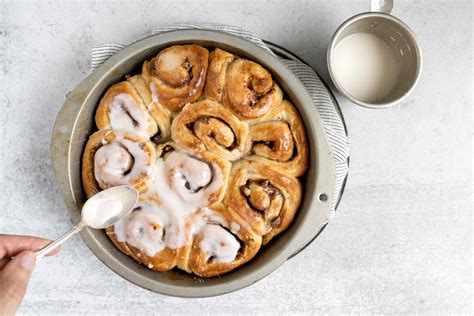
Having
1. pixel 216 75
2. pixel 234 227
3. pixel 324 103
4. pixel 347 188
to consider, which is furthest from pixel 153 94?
pixel 347 188

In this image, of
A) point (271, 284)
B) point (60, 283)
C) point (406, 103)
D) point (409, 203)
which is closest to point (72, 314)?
point (60, 283)

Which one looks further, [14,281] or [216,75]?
[216,75]

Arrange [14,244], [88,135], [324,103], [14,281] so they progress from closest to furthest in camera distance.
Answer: [14,281] → [14,244] → [88,135] → [324,103]

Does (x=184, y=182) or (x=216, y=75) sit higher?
(x=216, y=75)

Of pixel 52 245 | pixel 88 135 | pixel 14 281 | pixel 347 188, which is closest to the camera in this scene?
pixel 14 281

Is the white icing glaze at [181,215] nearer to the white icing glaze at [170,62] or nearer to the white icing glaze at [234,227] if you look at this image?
the white icing glaze at [234,227]

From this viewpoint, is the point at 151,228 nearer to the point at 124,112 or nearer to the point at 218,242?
the point at 218,242

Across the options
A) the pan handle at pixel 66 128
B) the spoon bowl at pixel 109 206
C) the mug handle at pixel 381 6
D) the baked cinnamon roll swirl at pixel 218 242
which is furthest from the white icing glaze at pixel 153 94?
the mug handle at pixel 381 6

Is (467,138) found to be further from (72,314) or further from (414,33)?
(72,314)
